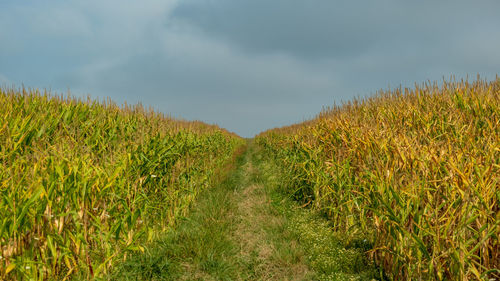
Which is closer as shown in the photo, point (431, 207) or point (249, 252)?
point (431, 207)

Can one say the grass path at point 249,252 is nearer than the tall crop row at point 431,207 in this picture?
No

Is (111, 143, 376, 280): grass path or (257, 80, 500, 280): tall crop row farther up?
(257, 80, 500, 280): tall crop row

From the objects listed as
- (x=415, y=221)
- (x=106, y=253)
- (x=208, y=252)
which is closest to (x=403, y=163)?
(x=415, y=221)

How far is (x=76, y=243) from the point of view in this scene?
3.50m

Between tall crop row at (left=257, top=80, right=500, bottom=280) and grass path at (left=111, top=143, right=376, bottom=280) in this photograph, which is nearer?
tall crop row at (left=257, top=80, right=500, bottom=280)

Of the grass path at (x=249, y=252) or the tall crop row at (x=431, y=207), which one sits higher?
the tall crop row at (x=431, y=207)

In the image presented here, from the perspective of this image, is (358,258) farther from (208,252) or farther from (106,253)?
(106,253)

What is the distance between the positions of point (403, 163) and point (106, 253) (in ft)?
12.6

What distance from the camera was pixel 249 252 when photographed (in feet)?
15.8

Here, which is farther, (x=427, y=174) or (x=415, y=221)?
(x=427, y=174)

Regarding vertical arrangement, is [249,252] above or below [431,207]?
below

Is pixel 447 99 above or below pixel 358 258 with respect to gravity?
above

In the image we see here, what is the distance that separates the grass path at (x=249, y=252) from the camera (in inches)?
159

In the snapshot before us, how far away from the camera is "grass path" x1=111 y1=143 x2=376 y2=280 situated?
404 cm
